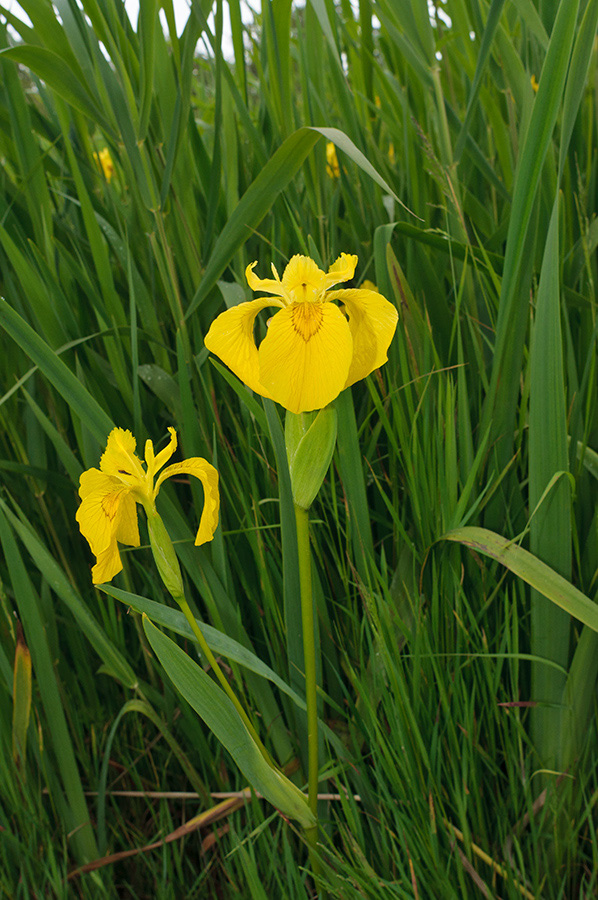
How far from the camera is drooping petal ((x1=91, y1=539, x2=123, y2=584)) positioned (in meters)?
0.52

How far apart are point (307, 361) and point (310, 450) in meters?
0.07

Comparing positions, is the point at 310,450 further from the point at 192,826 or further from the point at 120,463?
the point at 192,826

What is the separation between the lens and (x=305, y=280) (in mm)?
517

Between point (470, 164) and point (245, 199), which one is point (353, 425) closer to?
point (245, 199)

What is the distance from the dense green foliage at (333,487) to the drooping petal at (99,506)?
0.34 ft

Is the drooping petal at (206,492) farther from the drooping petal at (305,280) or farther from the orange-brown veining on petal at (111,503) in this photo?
the drooping petal at (305,280)

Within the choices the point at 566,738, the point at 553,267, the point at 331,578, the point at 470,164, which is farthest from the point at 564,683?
the point at 470,164

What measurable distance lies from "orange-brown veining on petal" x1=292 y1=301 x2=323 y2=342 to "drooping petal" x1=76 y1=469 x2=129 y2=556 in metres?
0.19

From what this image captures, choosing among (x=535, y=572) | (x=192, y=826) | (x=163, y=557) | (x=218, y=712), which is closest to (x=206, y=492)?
(x=163, y=557)

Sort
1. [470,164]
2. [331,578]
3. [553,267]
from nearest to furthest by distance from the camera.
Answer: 1. [553,267]
2. [331,578]
3. [470,164]

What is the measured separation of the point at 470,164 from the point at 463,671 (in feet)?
2.14

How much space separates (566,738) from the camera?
2.06 feet

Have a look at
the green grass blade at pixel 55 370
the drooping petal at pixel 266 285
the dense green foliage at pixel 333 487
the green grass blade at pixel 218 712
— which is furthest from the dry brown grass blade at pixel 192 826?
the drooping petal at pixel 266 285

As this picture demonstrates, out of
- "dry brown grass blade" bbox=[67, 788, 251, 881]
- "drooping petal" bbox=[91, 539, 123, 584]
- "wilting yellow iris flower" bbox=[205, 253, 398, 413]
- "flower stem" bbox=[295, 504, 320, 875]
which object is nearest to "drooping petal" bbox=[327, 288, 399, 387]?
"wilting yellow iris flower" bbox=[205, 253, 398, 413]
